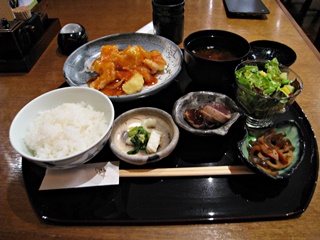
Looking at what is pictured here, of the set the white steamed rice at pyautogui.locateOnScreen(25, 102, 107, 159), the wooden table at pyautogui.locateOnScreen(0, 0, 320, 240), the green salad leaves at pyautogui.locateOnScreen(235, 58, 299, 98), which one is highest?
the green salad leaves at pyautogui.locateOnScreen(235, 58, 299, 98)

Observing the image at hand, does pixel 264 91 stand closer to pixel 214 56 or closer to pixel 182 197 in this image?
pixel 214 56

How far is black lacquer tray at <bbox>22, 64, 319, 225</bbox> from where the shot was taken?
969 mm

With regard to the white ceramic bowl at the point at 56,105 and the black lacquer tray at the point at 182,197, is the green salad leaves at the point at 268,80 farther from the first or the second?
the white ceramic bowl at the point at 56,105

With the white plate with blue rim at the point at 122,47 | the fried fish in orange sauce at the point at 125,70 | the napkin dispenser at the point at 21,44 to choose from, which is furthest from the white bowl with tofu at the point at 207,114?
the napkin dispenser at the point at 21,44

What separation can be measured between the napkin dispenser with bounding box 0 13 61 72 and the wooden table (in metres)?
0.06

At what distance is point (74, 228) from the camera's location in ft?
3.16

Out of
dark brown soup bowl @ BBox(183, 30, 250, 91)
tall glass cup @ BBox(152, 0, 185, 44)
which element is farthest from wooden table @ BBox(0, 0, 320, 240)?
dark brown soup bowl @ BBox(183, 30, 250, 91)

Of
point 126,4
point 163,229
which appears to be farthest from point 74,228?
point 126,4

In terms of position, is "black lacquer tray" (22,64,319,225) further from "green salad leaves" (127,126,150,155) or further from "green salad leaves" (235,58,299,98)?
"green salad leaves" (235,58,299,98)

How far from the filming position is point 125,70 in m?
1.60

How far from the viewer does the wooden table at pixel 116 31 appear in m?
0.94

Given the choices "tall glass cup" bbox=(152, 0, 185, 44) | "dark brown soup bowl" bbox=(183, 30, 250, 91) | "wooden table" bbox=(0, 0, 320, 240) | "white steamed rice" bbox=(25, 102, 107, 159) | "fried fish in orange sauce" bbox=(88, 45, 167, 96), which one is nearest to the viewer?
"wooden table" bbox=(0, 0, 320, 240)

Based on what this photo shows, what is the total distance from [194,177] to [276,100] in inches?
21.9

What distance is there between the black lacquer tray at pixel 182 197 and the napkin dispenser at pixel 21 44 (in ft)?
3.40
